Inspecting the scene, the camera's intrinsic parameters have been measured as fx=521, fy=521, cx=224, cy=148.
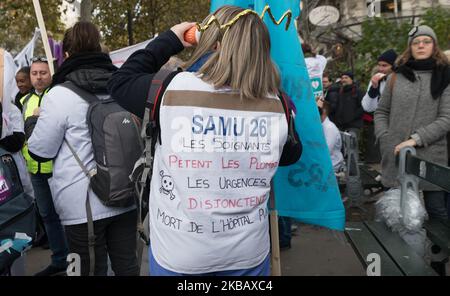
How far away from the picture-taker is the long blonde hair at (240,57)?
1929 millimetres

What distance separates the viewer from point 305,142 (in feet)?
9.17

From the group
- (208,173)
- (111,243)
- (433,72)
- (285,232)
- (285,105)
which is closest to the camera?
(208,173)

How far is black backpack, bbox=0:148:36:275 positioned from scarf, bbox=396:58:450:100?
279 cm

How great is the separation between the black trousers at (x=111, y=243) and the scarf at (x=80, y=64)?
87 centimetres

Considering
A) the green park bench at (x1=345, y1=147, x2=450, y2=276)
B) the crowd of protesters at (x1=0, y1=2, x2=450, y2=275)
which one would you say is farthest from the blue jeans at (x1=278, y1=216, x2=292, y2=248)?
the crowd of protesters at (x1=0, y1=2, x2=450, y2=275)

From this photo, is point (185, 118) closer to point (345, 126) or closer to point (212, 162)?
point (212, 162)

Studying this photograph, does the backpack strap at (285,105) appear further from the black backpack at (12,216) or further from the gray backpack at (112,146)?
the black backpack at (12,216)

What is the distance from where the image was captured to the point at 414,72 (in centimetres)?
386

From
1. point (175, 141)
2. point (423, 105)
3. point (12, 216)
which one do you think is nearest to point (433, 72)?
point (423, 105)

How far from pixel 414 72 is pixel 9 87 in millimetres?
2783

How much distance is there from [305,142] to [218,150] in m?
0.98

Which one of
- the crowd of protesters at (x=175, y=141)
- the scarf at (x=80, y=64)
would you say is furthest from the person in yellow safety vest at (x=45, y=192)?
the scarf at (x=80, y=64)

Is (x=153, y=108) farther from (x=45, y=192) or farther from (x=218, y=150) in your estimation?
(x=45, y=192)
